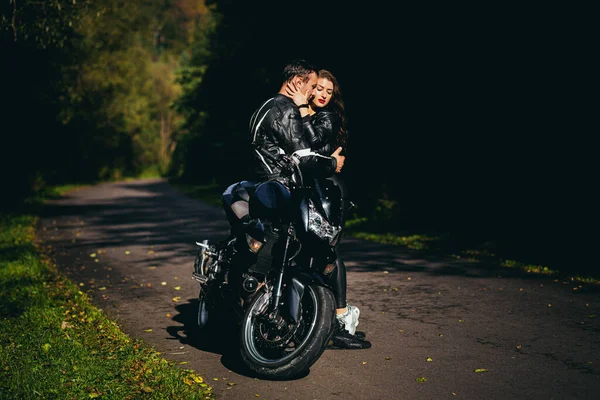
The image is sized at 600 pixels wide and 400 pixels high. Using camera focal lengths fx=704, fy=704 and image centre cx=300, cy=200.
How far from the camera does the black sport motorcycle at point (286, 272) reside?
183 inches

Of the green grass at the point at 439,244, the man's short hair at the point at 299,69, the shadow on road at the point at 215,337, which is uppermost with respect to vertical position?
the man's short hair at the point at 299,69

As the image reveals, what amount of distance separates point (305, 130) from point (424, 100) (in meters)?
10.6

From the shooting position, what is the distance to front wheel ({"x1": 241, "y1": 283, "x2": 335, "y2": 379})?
457 cm

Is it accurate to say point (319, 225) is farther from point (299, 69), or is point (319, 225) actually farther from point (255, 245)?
point (299, 69)

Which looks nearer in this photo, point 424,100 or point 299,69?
point 299,69

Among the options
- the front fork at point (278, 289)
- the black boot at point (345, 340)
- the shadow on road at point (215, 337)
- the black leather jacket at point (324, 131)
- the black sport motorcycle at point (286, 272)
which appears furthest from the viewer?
the black boot at point (345, 340)

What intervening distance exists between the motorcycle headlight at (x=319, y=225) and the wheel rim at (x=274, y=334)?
371mm

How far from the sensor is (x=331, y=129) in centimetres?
534

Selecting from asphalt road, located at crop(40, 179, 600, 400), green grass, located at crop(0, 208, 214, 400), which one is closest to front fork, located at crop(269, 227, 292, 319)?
asphalt road, located at crop(40, 179, 600, 400)

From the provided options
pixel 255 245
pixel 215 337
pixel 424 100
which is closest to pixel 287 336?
pixel 255 245

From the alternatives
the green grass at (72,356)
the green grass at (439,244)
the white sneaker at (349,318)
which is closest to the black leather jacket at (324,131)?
the white sneaker at (349,318)

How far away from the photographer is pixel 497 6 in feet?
41.4

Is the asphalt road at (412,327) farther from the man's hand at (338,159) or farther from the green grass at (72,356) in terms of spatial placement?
the man's hand at (338,159)

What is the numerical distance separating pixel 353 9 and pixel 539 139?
6.92 m
